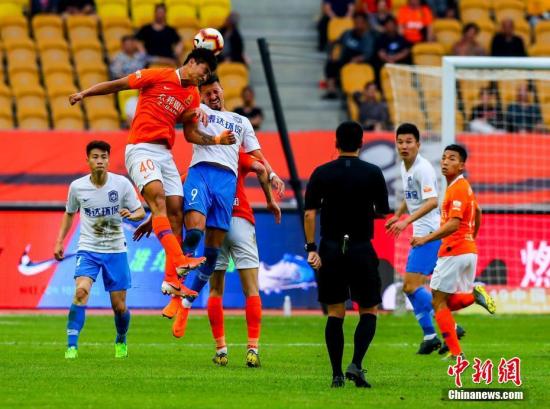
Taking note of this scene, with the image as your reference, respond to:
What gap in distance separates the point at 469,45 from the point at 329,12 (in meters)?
3.16

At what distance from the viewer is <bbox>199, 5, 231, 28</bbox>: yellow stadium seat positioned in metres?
29.5

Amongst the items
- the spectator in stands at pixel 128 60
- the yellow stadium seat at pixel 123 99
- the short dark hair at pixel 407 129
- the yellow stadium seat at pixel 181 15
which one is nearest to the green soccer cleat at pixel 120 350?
the short dark hair at pixel 407 129

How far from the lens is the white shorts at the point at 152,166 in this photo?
44.7 ft

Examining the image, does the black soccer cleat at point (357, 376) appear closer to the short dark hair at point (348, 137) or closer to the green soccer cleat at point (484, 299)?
the short dark hair at point (348, 137)

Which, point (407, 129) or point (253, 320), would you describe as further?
point (407, 129)

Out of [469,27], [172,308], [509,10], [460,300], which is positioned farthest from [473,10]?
[172,308]

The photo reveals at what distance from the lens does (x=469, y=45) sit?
1139 inches

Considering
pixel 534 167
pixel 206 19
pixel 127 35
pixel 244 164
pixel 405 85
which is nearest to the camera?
pixel 244 164

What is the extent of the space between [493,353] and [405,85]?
1056 centimetres

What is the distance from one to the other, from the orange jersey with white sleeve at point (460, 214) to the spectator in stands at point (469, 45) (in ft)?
47.2

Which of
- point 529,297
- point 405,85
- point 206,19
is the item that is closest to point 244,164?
point 529,297

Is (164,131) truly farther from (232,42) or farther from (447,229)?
(232,42)

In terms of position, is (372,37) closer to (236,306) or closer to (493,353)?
(236,306)

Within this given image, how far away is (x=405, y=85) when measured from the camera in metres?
25.5
